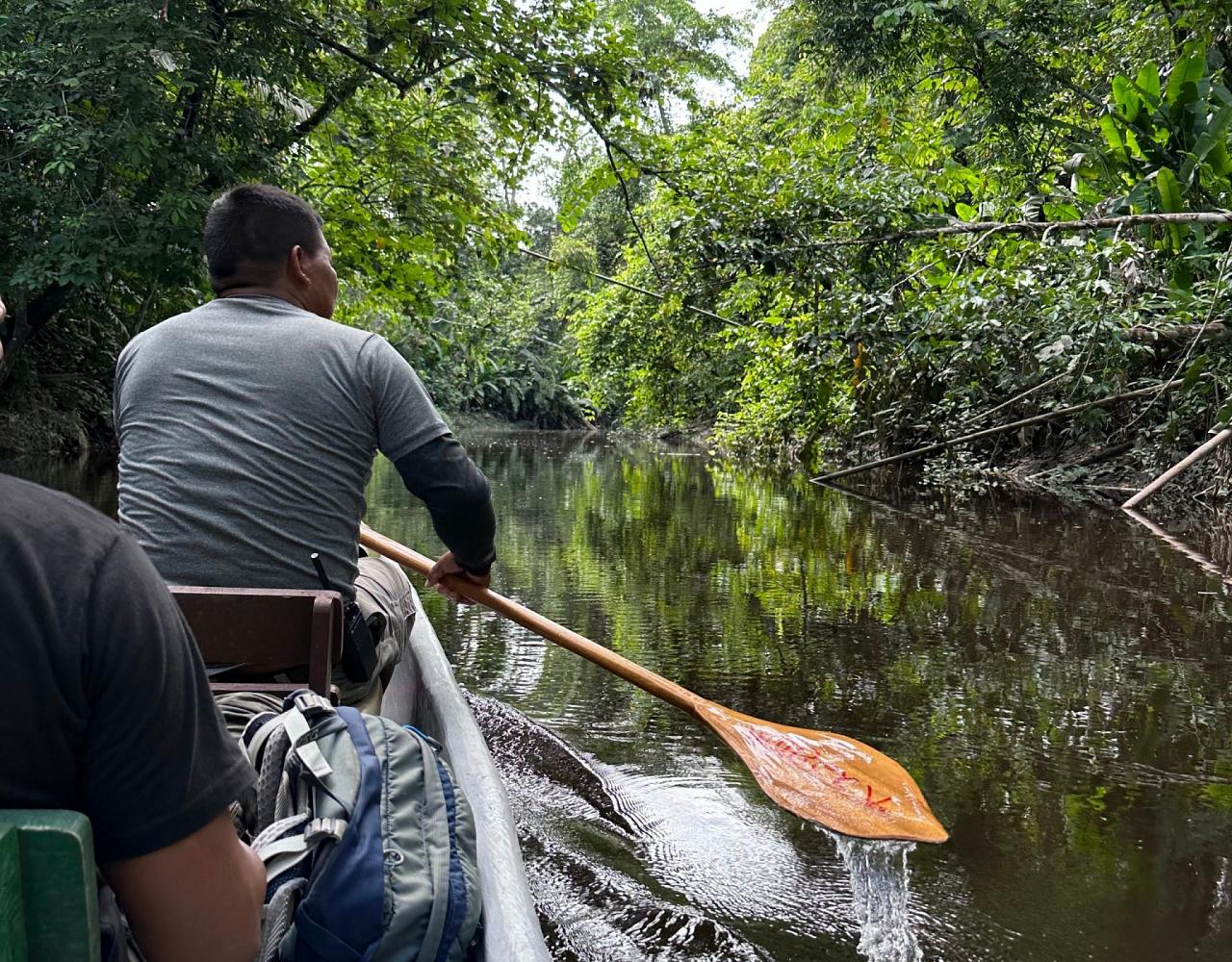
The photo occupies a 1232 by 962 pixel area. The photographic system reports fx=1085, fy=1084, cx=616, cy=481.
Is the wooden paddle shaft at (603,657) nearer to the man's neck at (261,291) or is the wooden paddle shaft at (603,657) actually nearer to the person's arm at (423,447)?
the person's arm at (423,447)

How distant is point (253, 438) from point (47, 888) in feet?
4.14

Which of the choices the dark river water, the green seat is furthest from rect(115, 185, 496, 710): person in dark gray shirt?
the green seat

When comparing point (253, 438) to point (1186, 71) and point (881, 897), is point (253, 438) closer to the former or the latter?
point (881, 897)

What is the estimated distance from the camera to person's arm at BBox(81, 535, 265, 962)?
82cm

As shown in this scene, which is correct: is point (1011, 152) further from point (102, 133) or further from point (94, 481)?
point (94, 481)

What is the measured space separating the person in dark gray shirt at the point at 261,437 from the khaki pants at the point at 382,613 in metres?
0.01

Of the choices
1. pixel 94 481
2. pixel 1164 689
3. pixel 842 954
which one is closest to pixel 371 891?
pixel 842 954

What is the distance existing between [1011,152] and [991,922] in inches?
351

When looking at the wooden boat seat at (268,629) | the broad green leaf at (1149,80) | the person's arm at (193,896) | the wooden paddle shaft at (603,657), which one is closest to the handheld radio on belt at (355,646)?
the wooden boat seat at (268,629)

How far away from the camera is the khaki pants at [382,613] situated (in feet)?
7.40

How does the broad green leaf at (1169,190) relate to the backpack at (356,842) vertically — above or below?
above

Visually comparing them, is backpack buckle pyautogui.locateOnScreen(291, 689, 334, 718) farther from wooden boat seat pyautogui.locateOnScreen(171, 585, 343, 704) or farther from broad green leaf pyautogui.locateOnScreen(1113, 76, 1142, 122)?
broad green leaf pyautogui.locateOnScreen(1113, 76, 1142, 122)

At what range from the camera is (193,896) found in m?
0.92

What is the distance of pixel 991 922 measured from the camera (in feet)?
8.18
